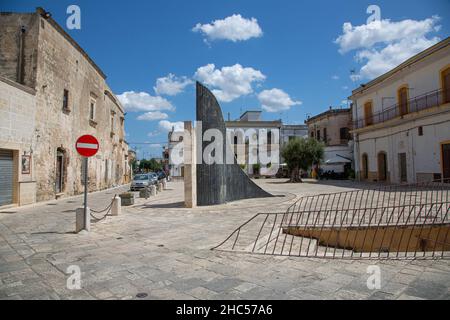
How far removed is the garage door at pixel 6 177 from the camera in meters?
10.6

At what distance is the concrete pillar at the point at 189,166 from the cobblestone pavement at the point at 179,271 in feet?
13.1

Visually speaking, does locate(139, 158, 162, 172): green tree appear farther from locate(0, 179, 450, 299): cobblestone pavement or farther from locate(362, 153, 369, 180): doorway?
locate(0, 179, 450, 299): cobblestone pavement

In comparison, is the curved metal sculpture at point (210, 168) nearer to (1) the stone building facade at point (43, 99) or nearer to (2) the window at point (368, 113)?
(1) the stone building facade at point (43, 99)

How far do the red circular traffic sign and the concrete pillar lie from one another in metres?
4.00

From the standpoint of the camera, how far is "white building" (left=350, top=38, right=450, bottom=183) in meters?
16.5

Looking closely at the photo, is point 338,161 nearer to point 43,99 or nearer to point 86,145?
point 43,99

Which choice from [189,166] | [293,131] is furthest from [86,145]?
[293,131]

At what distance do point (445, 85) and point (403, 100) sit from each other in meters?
3.41

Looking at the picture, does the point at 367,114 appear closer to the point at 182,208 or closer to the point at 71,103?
the point at 182,208

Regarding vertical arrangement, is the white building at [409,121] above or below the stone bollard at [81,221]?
above

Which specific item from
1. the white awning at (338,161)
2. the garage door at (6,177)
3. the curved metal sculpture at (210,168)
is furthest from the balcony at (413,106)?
the garage door at (6,177)

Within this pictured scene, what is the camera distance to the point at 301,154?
25297 mm
